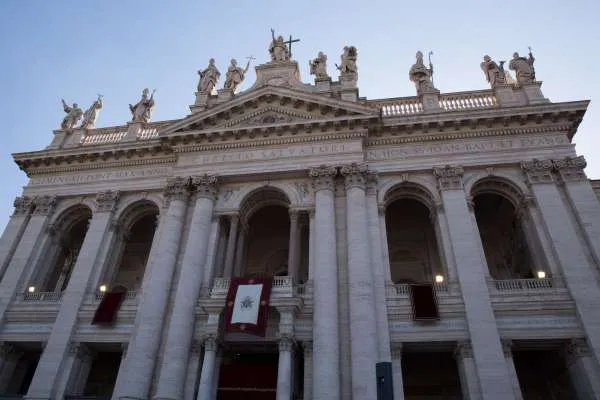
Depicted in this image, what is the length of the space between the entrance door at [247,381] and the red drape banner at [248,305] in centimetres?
182

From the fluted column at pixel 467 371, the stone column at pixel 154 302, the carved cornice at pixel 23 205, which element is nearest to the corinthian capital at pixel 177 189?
the stone column at pixel 154 302

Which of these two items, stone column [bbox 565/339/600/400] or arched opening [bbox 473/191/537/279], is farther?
arched opening [bbox 473/191/537/279]

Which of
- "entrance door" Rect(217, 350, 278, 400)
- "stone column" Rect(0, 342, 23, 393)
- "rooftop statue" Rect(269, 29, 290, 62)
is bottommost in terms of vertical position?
"entrance door" Rect(217, 350, 278, 400)

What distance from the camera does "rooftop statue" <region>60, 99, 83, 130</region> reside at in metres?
29.0

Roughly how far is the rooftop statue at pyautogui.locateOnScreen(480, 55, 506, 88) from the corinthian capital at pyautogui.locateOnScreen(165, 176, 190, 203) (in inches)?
692

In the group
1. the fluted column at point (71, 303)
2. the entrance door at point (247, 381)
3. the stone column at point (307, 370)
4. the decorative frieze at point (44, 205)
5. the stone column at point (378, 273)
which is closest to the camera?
the stone column at point (307, 370)

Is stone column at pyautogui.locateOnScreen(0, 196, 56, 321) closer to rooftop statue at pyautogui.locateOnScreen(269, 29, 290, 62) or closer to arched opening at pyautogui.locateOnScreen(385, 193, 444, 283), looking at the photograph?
rooftop statue at pyautogui.locateOnScreen(269, 29, 290, 62)

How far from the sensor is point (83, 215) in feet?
84.8

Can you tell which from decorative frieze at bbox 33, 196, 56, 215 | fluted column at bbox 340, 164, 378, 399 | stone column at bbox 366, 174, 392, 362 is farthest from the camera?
decorative frieze at bbox 33, 196, 56, 215

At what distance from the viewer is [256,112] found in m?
24.7

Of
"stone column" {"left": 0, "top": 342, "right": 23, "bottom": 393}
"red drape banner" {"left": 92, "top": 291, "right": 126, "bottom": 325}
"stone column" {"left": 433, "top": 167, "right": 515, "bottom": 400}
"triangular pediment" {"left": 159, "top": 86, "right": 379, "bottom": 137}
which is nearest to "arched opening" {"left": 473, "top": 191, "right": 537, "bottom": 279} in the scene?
"stone column" {"left": 433, "top": 167, "right": 515, "bottom": 400}

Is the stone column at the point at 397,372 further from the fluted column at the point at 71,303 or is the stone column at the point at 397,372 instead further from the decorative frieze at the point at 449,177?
the fluted column at the point at 71,303

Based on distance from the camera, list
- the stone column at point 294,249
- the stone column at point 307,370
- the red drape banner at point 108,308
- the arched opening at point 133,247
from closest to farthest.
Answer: the stone column at point 307,370 → the stone column at point 294,249 → the red drape banner at point 108,308 → the arched opening at point 133,247

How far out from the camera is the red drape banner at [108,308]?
20.3 m
